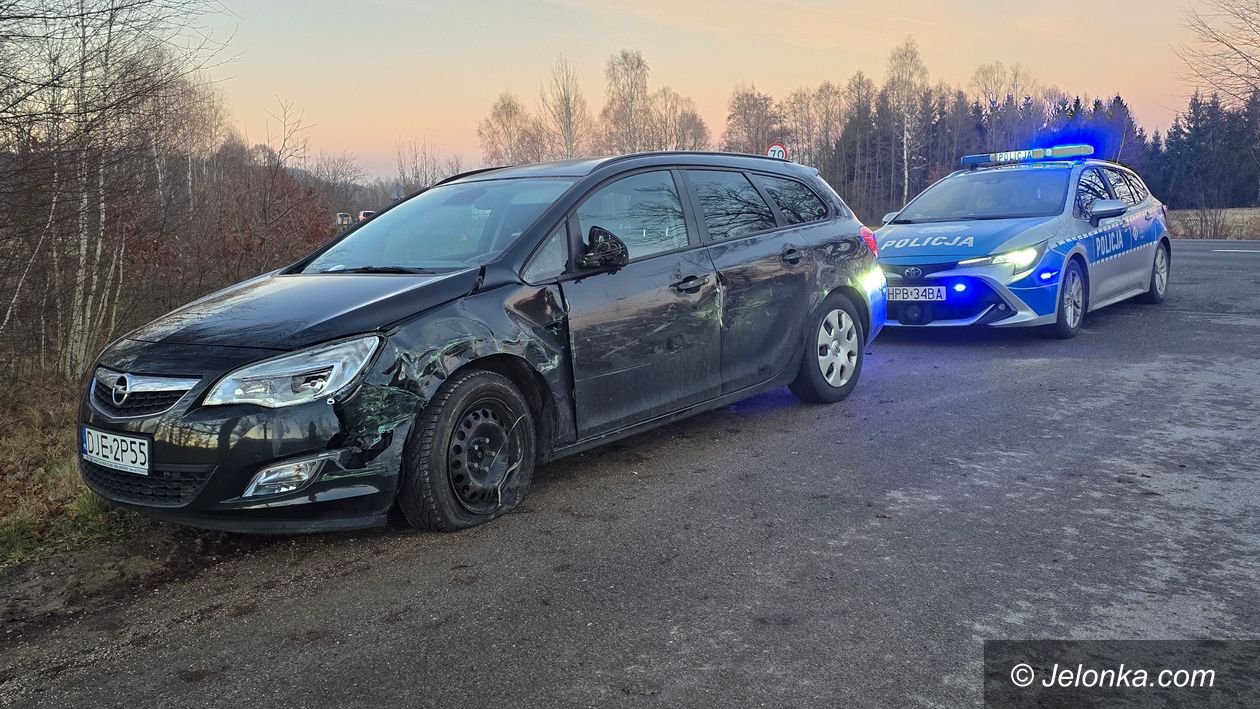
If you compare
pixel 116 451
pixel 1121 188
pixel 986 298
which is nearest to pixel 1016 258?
pixel 986 298

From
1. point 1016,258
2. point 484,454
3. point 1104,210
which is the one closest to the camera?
point 484,454

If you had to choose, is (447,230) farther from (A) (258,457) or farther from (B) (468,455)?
(A) (258,457)

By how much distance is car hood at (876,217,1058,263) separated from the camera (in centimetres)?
825

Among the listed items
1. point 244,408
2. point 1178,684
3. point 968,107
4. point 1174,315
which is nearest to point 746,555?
point 1178,684

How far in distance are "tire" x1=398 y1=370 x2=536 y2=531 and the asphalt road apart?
12cm

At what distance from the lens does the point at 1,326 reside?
261 inches

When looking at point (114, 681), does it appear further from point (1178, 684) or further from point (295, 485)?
point (1178, 684)

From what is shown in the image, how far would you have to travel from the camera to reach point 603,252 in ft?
Answer: 14.6

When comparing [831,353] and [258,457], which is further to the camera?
[831,353]

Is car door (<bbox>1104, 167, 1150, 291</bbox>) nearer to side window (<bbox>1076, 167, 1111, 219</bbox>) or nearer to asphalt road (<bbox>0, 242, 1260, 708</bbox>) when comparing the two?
side window (<bbox>1076, 167, 1111, 219</bbox>)

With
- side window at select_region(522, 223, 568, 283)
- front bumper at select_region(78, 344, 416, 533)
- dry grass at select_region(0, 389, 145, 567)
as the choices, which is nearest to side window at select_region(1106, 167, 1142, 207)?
side window at select_region(522, 223, 568, 283)

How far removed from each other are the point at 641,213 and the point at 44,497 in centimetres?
341

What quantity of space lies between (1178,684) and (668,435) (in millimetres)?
3363

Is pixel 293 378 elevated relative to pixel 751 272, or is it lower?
lower
